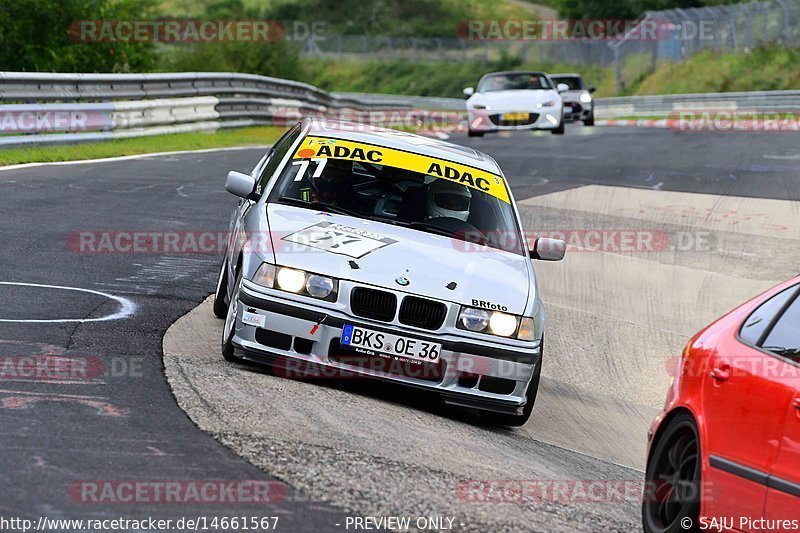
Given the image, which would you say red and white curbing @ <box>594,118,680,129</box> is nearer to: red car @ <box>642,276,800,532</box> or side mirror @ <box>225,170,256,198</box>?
side mirror @ <box>225,170,256,198</box>

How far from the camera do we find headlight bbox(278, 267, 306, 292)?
777 centimetres

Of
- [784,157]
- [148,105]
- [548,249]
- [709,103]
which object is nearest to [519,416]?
[548,249]

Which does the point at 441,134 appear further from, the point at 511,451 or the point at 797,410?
the point at 797,410

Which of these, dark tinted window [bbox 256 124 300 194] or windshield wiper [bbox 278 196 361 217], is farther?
dark tinted window [bbox 256 124 300 194]

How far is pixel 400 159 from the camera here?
925 cm

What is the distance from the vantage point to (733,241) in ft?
52.3

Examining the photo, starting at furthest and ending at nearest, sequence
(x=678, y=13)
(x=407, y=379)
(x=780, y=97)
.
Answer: (x=678, y=13), (x=780, y=97), (x=407, y=379)

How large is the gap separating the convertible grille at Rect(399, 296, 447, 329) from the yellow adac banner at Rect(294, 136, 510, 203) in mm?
1643

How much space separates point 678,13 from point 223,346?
45.7m

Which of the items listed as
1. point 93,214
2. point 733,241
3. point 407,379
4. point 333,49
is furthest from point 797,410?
point 333,49

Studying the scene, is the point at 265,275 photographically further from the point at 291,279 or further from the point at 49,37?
the point at 49,37

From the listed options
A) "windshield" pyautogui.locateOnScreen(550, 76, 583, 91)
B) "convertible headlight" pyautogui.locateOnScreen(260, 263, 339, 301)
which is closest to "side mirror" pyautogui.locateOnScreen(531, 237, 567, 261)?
"convertible headlight" pyautogui.locateOnScreen(260, 263, 339, 301)

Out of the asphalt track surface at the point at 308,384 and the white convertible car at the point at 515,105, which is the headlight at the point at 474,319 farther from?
the white convertible car at the point at 515,105

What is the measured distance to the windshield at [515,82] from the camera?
29609 mm
